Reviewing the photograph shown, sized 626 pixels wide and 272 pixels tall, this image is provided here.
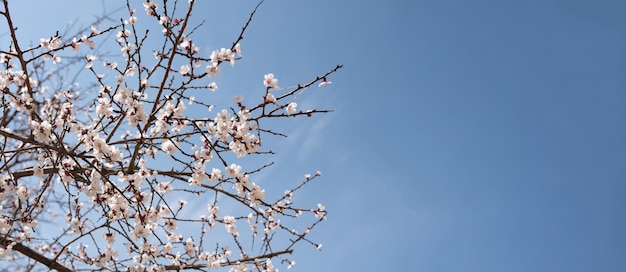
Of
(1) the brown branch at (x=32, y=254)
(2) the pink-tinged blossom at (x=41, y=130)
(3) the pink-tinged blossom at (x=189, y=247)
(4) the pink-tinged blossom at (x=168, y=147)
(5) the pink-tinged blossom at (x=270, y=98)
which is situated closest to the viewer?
Answer: (2) the pink-tinged blossom at (x=41, y=130)

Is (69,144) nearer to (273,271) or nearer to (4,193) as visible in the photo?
(4,193)

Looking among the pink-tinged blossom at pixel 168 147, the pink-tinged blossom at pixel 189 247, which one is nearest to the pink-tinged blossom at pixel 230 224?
the pink-tinged blossom at pixel 189 247

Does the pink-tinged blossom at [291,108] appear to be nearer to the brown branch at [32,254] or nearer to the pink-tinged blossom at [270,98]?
the pink-tinged blossom at [270,98]

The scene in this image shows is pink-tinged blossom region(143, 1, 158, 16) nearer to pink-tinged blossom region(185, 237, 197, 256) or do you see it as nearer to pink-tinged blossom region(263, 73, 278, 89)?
pink-tinged blossom region(263, 73, 278, 89)

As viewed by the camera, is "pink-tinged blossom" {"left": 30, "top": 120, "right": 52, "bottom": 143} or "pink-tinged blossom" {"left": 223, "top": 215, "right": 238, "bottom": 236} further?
"pink-tinged blossom" {"left": 223, "top": 215, "right": 238, "bottom": 236}

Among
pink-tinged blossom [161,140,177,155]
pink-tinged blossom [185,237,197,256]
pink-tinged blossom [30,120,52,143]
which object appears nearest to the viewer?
pink-tinged blossom [30,120,52,143]

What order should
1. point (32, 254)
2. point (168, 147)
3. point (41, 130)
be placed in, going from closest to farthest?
point (41, 130) → point (168, 147) → point (32, 254)

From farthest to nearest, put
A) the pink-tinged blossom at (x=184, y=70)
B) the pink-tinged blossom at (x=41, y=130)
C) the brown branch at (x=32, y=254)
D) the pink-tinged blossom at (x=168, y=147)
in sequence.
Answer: the brown branch at (x=32, y=254)
the pink-tinged blossom at (x=168, y=147)
the pink-tinged blossom at (x=184, y=70)
the pink-tinged blossom at (x=41, y=130)

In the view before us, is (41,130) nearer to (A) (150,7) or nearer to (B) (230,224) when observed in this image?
(A) (150,7)

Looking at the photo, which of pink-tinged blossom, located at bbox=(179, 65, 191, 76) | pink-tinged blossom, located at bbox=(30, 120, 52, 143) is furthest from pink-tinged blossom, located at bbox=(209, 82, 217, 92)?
pink-tinged blossom, located at bbox=(30, 120, 52, 143)

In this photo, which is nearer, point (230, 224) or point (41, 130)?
point (41, 130)

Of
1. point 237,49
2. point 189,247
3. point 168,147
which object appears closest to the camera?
point 237,49

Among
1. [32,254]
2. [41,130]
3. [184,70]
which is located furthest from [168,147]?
[32,254]

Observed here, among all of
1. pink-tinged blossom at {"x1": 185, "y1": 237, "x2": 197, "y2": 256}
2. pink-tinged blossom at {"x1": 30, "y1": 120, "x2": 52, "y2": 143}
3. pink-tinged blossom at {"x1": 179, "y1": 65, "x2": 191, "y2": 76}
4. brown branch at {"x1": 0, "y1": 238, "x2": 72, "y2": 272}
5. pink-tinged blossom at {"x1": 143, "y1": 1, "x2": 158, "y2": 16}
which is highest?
pink-tinged blossom at {"x1": 143, "y1": 1, "x2": 158, "y2": 16}
